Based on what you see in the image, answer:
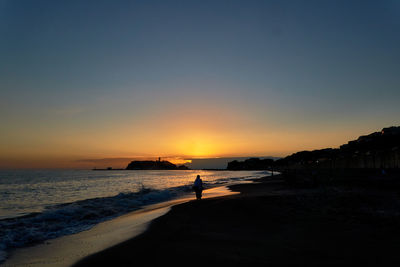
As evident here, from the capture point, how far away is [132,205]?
2141 centimetres

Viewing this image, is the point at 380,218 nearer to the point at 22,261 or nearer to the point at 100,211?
the point at 22,261

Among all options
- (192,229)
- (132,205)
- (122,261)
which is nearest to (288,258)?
(122,261)

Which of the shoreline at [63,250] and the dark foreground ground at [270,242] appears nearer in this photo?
the dark foreground ground at [270,242]

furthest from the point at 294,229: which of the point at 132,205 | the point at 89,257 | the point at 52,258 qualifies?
the point at 132,205

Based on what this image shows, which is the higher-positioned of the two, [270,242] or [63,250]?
[270,242]

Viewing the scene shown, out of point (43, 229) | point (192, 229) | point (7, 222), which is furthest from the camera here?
point (7, 222)

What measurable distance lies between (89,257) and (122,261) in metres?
1.27

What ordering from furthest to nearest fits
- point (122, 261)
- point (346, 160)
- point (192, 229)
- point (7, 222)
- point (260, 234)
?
point (346, 160) → point (7, 222) → point (192, 229) → point (260, 234) → point (122, 261)

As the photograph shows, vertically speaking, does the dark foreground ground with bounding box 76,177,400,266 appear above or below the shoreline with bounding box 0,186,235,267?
above

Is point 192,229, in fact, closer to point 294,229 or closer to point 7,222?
point 294,229

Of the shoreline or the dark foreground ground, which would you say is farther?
the shoreline

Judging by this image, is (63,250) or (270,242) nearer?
(270,242)

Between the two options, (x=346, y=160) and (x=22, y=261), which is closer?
(x=22, y=261)

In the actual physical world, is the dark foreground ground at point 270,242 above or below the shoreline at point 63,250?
above
